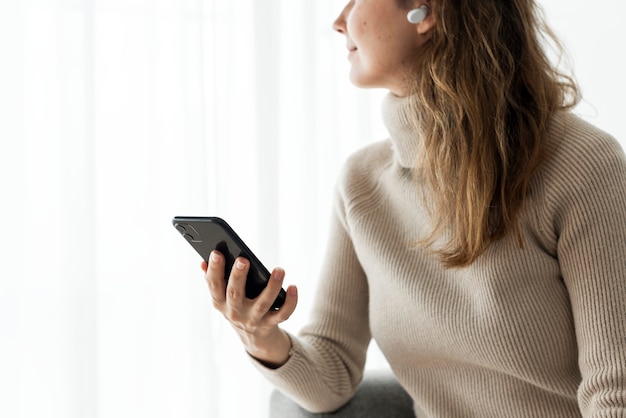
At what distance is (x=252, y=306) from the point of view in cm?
98

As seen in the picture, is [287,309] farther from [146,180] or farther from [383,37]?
[146,180]

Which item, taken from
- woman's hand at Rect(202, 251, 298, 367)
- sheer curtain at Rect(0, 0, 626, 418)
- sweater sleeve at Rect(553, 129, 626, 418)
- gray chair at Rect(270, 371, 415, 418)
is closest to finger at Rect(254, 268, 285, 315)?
woman's hand at Rect(202, 251, 298, 367)

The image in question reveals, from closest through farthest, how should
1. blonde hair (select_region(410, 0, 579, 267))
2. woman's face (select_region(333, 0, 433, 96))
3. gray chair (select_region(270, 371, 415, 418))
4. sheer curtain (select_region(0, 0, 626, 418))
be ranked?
blonde hair (select_region(410, 0, 579, 267)) → woman's face (select_region(333, 0, 433, 96)) → gray chair (select_region(270, 371, 415, 418)) → sheer curtain (select_region(0, 0, 626, 418))

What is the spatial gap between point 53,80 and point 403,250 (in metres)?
0.78

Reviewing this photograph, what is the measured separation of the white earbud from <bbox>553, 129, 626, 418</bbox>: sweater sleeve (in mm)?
328

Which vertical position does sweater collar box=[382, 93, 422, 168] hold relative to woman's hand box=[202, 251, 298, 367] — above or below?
above

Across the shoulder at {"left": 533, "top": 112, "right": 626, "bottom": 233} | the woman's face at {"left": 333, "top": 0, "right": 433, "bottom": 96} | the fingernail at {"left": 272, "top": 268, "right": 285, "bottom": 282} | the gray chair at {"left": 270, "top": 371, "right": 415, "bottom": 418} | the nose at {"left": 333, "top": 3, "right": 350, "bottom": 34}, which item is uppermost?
the nose at {"left": 333, "top": 3, "right": 350, "bottom": 34}

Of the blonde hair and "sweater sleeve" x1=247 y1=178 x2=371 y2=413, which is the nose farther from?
"sweater sleeve" x1=247 y1=178 x2=371 y2=413

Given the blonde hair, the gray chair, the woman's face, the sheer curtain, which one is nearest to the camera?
the blonde hair

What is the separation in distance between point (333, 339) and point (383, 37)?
1.83 feet

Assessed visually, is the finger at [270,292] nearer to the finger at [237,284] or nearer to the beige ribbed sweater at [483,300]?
the finger at [237,284]

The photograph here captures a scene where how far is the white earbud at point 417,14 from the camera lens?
1069 millimetres

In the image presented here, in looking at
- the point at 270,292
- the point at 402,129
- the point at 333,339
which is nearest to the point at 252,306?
the point at 270,292

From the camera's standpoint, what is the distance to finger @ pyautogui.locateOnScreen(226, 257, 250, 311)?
91 cm
